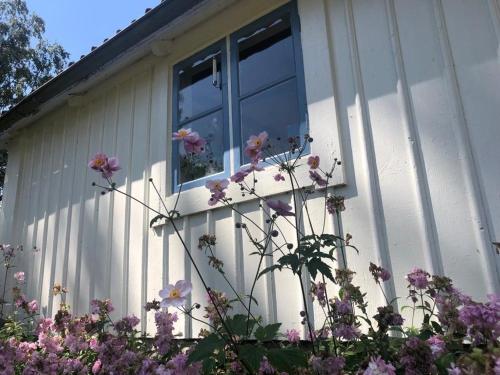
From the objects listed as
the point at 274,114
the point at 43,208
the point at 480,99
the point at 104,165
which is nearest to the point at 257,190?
the point at 274,114

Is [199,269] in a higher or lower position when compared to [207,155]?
lower

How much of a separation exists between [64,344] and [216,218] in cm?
123

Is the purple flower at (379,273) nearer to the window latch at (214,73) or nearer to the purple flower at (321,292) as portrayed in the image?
the purple flower at (321,292)

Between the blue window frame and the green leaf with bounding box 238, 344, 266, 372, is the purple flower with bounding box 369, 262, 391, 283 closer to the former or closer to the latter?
the green leaf with bounding box 238, 344, 266, 372

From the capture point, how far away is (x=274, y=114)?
2.85 m

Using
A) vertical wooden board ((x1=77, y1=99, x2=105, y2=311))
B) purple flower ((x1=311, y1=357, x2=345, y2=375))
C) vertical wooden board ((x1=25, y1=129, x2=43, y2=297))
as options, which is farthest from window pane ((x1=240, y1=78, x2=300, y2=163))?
vertical wooden board ((x1=25, y1=129, x2=43, y2=297))

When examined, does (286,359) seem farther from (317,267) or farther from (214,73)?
(214,73)

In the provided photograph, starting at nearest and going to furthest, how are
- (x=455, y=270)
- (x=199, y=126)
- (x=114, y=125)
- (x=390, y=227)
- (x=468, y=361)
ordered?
1. (x=468, y=361)
2. (x=455, y=270)
3. (x=390, y=227)
4. (x=199, y=126)
5. (x=114, y=125)

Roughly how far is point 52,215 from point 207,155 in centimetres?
230

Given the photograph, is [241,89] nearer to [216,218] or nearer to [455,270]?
[216,218]

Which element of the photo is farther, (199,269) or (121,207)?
(121,207)

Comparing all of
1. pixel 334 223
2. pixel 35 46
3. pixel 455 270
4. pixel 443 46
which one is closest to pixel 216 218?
pixel 334 223

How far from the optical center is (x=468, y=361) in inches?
32.0

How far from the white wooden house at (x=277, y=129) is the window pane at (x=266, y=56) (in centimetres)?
1
